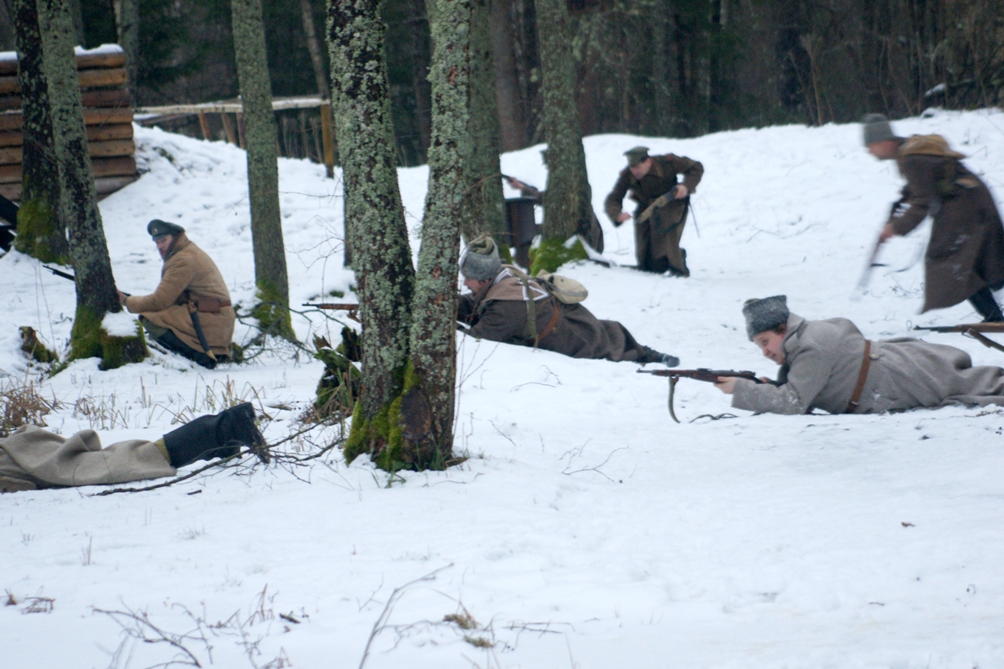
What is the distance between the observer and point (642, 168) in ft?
33.9

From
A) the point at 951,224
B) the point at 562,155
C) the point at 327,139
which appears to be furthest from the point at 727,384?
the point at 327,139

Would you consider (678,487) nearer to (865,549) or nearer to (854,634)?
(865,549)

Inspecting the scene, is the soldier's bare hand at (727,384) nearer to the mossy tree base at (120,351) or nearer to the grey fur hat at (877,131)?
the grey fur hat at (877,131)

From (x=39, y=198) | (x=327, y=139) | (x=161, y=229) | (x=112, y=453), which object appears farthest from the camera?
(x=327, y=139)

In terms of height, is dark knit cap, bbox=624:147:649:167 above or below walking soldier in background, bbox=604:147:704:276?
above

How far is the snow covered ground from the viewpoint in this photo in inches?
96.2

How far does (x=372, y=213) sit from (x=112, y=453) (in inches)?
66.4

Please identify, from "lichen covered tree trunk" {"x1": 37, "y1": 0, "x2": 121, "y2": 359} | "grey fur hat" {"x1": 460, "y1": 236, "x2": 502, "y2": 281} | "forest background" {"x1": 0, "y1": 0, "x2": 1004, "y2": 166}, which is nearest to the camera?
"grey fur hat" {"x1": 460, "y1": 236, "x2": 502, "y2": 281}

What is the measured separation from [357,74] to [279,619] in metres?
2.33

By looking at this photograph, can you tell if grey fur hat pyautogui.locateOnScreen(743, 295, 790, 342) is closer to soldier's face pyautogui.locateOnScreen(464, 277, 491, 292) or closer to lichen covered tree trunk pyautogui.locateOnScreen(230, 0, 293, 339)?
soldier's face pyautogui.locateOnScreen(464, 277, 491, 292)

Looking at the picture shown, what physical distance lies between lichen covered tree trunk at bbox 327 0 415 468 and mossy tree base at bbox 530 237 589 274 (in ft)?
21.5

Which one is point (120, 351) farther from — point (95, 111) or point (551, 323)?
point (95, 111)

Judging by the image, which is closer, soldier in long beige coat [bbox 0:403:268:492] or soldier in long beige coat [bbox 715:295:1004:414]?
soldier in long beige coat [bbox 0:403:268:492]

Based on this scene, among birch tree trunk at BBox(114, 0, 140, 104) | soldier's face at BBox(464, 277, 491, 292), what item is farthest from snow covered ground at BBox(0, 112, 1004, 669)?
birch tree trunk at BBox(114, 0, 140, 104)
